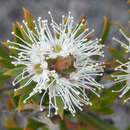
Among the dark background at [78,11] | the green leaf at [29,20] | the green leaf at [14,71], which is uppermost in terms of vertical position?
the dark background at [78,11]

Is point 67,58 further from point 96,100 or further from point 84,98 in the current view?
point 96,100

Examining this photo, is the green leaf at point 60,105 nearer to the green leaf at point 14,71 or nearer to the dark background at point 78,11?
the green leaf at point 14,71

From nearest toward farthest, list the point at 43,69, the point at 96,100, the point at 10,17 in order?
the point at 43,69
the point at 96,100
the point at 10,17

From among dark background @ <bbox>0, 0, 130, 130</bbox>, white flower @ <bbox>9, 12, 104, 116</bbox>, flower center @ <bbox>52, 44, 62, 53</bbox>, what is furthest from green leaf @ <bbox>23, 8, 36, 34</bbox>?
dark background @ <bbox>0, 0, 130, 130</bbox>

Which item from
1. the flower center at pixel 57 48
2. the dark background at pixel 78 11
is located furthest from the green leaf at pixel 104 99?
the dark background at pixel 78 11

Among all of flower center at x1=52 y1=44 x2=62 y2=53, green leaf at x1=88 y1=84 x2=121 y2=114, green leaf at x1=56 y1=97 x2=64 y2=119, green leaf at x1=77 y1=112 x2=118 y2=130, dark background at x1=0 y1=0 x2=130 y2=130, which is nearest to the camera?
green leaf at x1=56 y1=97 x2=64 y2=119

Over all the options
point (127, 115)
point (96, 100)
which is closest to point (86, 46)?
point (96, 100)

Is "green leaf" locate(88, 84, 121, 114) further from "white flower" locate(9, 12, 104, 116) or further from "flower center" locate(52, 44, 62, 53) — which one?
"flower center" locate(52, 44, 62, 53)

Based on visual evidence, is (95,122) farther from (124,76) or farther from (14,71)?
(14,71)
